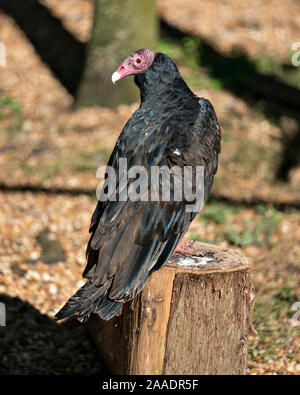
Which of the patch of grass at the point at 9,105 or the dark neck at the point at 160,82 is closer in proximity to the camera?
the dark neck at the point at 160,82

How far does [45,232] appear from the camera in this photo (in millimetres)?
5715

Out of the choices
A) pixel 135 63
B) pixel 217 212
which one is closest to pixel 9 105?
pixel 217 212

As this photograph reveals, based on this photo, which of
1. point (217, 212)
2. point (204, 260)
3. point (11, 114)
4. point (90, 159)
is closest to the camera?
point (204, 260)

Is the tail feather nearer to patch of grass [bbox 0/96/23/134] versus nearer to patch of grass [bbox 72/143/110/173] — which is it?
patch of grass [bbox 72/143/110/173]

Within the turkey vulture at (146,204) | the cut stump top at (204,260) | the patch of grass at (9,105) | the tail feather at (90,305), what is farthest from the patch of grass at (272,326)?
the patch of grass at (9,105)

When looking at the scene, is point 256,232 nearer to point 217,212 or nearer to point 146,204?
point 217,212

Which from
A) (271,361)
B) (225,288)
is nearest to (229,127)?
(271,361)

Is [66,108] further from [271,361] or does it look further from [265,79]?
[271,361]

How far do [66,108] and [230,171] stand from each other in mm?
2514

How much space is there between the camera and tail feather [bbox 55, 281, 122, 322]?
2.83m

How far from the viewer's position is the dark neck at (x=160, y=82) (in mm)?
3525

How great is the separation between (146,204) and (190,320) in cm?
65

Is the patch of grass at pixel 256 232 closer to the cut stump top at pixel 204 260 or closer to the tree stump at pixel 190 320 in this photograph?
the cut stump top at pixel 204 260

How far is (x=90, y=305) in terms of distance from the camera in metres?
2.86
